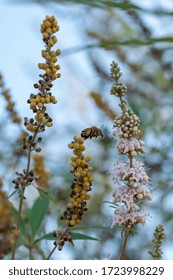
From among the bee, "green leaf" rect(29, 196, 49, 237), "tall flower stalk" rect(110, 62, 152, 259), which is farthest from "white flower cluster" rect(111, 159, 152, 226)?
"green leaf" rect(29, 196, 49, 237)

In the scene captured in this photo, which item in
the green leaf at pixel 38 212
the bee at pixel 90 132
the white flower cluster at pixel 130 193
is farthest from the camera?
the green leaf at pixel 38 212

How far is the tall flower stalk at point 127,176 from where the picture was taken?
1.87 ft

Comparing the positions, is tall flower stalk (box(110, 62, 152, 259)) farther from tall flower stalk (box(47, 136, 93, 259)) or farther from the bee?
the bee

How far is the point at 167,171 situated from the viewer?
136 cm

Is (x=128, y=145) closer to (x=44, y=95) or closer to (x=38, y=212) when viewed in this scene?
(x=44, y=95)

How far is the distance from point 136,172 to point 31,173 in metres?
0.11

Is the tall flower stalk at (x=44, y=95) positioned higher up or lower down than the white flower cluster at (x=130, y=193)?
higher up

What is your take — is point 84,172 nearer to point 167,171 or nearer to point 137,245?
point 167,171

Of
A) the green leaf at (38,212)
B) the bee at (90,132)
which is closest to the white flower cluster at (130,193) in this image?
the bee at (90,132)

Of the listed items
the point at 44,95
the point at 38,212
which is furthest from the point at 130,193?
the point at 38,212

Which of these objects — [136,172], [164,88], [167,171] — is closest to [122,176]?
[136,172]

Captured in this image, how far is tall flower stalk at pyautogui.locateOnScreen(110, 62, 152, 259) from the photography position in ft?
1.87

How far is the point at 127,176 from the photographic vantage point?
23.2 inches

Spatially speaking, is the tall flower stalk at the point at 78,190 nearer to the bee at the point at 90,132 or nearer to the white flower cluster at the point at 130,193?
the white flower cluster at the point at 130,193
